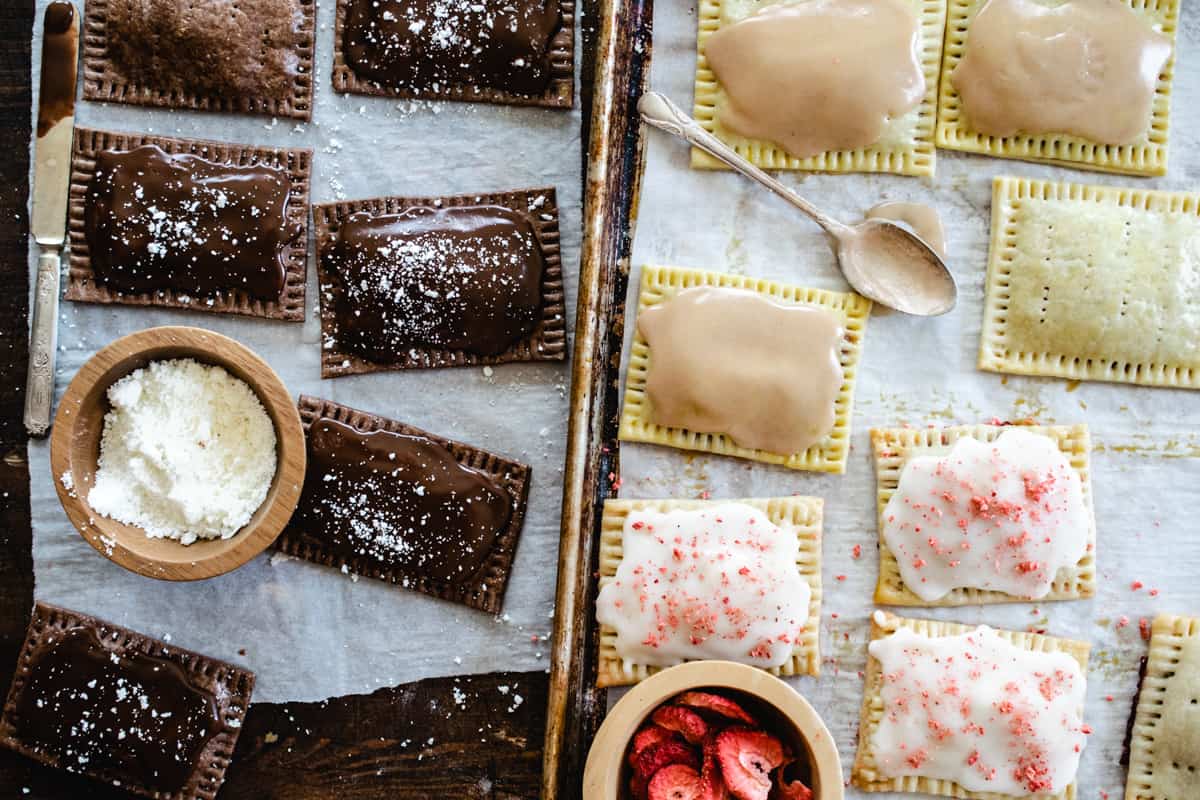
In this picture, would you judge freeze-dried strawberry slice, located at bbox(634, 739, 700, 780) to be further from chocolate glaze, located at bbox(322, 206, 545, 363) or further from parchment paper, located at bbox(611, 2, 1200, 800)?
chocolate glaze, located at bbox(322, 206, 545, 363)

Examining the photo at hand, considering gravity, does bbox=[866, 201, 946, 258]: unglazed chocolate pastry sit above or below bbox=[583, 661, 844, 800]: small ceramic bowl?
above

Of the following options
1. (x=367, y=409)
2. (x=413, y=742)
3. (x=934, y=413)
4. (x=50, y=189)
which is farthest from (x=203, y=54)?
(x=934, y=413)

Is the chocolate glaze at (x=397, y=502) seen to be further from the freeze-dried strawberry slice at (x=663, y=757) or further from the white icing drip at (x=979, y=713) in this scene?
the white icing drip at (x=979, y=713)

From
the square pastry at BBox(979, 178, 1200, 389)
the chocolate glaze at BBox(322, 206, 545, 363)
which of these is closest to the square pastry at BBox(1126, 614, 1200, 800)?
the square pastry at BBox(979, 178, 1200, 389)

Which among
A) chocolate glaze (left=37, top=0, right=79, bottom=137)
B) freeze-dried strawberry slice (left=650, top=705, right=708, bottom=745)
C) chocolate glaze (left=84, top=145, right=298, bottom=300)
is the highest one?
chocolate glaze (left=37, top=0, right=79, bottom=137)

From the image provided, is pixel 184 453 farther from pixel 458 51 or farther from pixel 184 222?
pixel 458 51

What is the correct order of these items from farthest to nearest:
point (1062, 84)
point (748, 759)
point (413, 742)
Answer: point (413, 742) → point (1062, 84) → point (748, 759)

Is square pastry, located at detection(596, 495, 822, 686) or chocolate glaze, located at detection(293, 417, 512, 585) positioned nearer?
square pastry, located at detection(596, 495, 822, 686)
